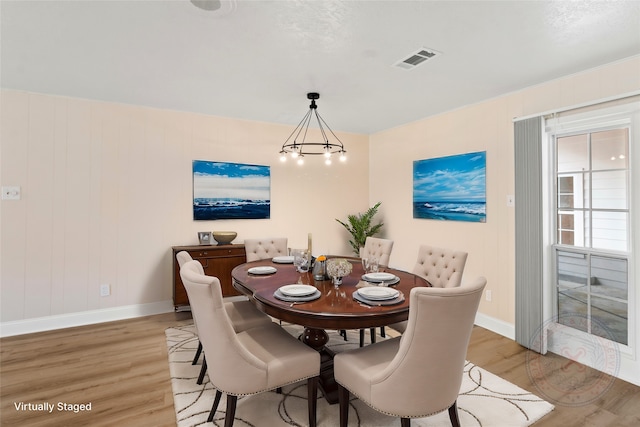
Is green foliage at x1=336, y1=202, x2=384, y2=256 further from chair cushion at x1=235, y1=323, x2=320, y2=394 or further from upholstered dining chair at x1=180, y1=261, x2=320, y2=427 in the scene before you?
upholstered dining chair at x1=180, y1=261, x2=320, y2=427

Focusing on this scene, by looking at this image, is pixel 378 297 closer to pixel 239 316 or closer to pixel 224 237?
pixel 239 316

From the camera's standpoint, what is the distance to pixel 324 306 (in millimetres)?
1923

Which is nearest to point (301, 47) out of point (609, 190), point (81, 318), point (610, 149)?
point (610, 149)

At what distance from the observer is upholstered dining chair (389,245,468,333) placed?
2.64 m

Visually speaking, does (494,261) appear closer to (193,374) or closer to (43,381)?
(193,374)

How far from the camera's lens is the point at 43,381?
2531mm

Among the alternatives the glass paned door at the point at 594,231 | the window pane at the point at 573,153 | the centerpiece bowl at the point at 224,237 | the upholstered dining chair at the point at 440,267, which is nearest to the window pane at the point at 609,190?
the glass paned door at the point at 594,231

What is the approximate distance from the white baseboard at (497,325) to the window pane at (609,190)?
1448 mm

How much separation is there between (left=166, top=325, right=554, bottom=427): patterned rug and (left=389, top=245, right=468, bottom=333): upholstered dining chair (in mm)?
653

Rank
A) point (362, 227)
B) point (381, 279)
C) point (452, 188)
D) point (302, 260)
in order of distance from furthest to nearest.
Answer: point (362, 227)
point (452, 188)
point (302, 260)
point (381, 279)

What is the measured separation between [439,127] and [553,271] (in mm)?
2163

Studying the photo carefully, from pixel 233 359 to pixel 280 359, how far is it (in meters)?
0.28

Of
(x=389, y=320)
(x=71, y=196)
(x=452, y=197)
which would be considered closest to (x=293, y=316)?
(x=389, y=320)

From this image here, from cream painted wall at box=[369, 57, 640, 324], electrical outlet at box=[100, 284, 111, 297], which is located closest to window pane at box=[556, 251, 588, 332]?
cream painted wall at box=[369, 57, 640, 324]
